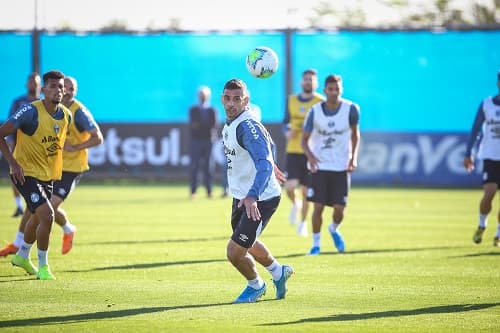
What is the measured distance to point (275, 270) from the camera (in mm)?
11375

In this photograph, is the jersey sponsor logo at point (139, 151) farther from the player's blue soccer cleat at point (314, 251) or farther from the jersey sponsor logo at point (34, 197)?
the jersey sponsor logo at point (34, 197)

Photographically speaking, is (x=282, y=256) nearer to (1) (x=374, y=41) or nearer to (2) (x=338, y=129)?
(2) (x=338, y=129)

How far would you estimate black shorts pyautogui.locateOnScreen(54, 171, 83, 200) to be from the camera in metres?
14.8

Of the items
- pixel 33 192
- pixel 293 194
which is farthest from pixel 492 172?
pixel 33 192

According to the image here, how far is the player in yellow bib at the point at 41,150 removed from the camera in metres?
12.3

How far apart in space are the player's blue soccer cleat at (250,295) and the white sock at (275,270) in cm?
20

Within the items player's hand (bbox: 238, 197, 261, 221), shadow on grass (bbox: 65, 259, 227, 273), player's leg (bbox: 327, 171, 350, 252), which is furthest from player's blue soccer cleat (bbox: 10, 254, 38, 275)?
player's leg (bbox: 327, 171, 350, 252)

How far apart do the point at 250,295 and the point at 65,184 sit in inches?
182

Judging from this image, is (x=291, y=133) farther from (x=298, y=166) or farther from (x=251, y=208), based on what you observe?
(x=251, y=208)

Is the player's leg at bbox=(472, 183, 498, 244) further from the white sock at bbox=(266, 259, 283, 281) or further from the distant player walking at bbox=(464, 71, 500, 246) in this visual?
the white sock at bbox=(266, 259, 283, 281)

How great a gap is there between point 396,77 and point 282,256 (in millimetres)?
18448

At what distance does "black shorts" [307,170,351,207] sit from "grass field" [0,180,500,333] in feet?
2.59

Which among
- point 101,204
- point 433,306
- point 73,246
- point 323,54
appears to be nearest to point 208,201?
point 101,204

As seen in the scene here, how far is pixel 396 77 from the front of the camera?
1294 inches
